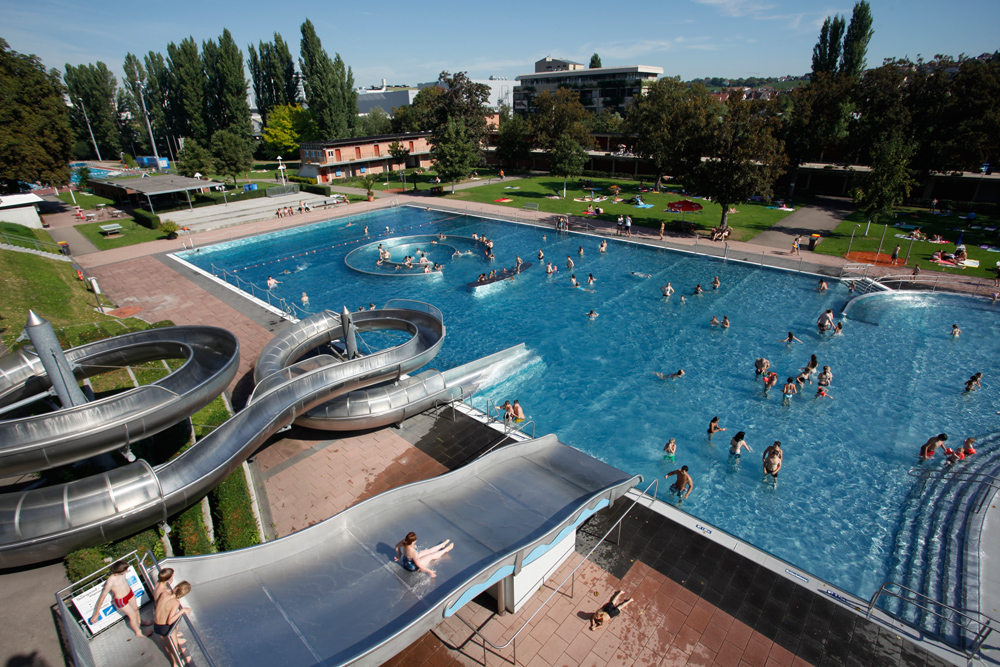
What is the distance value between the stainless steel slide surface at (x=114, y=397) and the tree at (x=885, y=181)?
38.7 meters

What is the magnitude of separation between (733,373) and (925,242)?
26659mm

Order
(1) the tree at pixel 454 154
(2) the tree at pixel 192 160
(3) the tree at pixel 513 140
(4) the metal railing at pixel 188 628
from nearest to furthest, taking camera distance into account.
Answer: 1. (4) the metal railing at pixel 188 628
2. (2) the tree at pixel 192 160
3. (1) the tree at pixel 454 154
4. (3) the tree at pixel 513 140

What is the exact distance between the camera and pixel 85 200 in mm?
54500

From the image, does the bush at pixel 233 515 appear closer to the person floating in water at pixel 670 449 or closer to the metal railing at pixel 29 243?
the person floating in water at pixel 670 449

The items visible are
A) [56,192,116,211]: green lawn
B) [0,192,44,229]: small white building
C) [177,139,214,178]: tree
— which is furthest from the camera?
[56,192,116,211]: green lawn

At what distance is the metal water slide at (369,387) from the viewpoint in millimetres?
14328

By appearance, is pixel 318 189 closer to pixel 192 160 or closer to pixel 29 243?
pixel 192 160

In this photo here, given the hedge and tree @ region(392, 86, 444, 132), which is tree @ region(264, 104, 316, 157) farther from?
the hedge

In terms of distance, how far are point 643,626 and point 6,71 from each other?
58.6 metres

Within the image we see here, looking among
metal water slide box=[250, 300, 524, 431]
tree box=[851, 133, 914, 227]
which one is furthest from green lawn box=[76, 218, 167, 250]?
tree box=[851, 133, 914, 227]

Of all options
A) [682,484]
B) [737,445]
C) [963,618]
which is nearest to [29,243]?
[682,484]

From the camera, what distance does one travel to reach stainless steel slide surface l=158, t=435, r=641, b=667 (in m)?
6.71

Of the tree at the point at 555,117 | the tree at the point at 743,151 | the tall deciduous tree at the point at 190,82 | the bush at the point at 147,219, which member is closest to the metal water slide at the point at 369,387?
the tree at the point at 743,151

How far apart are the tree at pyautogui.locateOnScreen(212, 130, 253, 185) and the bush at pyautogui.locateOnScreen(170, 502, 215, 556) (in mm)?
51940
